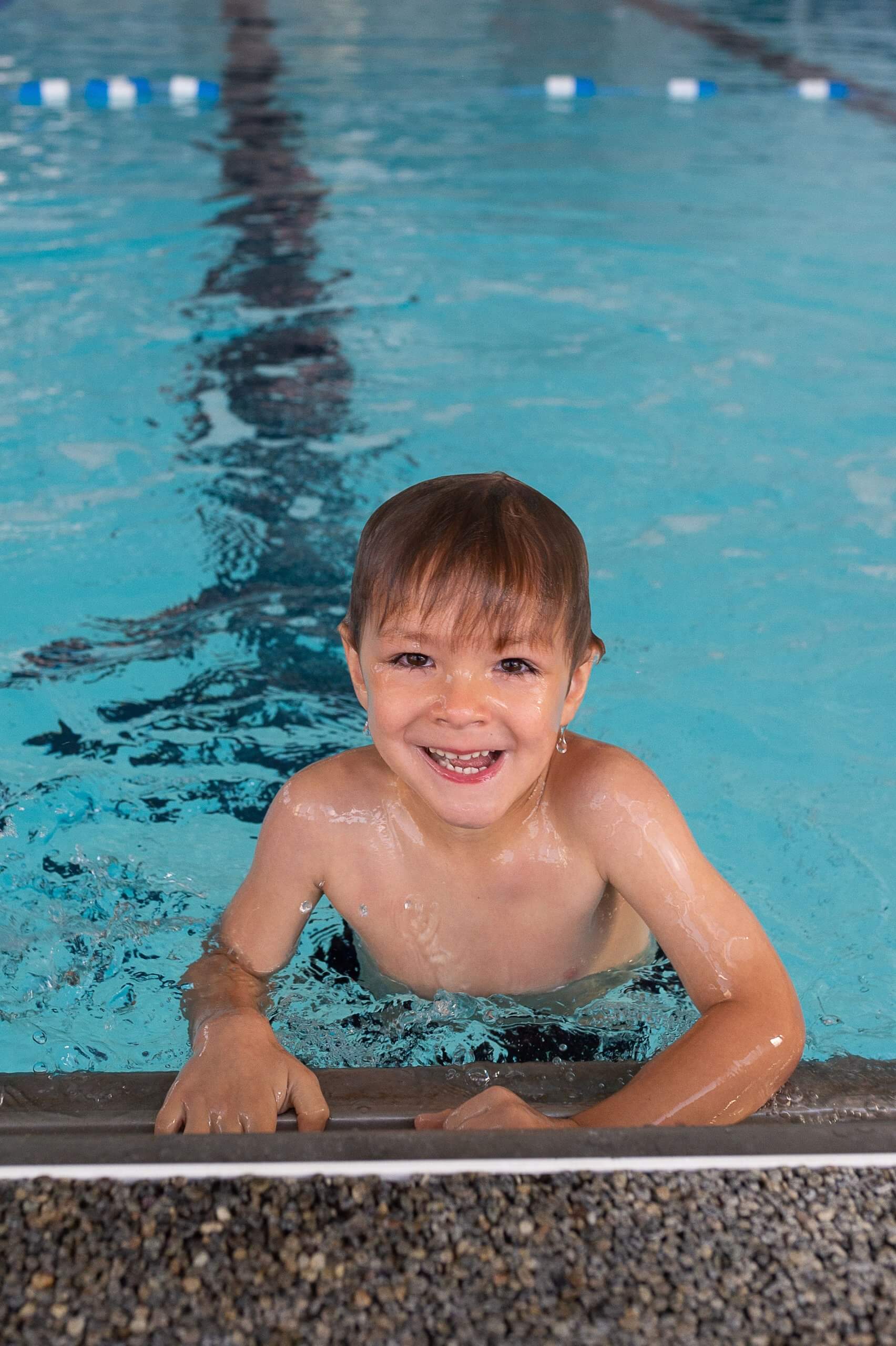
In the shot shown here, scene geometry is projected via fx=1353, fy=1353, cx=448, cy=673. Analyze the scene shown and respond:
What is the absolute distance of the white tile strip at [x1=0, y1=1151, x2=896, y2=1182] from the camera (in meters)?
1.38

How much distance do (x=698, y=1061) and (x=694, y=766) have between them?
1.82 metres

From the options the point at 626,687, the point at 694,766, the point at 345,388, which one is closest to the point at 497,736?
the point at 694,766

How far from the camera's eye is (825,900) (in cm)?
307

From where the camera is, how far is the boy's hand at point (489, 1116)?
160 centimetres

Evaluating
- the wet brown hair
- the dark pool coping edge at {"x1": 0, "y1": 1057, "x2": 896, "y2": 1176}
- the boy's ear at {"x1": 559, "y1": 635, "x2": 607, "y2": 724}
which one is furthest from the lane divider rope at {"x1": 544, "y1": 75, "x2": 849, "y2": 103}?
the dark pool coping edge at {"x1": 0, "y1": 1057, "x2": 896, "y2": 1176}

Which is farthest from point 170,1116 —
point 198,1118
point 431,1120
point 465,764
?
point 465,764

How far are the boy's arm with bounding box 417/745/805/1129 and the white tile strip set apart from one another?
0.28 m

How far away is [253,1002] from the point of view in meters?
2.07

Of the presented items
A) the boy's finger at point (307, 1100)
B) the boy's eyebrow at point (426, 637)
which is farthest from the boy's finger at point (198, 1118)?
the boy's eyebrow at point (426, 637)

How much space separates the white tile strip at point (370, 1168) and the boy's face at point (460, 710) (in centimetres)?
61

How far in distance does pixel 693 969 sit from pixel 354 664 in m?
0.67

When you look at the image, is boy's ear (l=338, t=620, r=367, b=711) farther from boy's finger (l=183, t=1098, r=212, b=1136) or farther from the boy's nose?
boy's finger (l=183, t=1098, r=212, b=1136)

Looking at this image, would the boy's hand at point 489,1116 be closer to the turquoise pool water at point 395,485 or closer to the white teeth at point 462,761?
the white teeth at point 462,761

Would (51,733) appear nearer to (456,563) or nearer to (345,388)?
(456,563)
